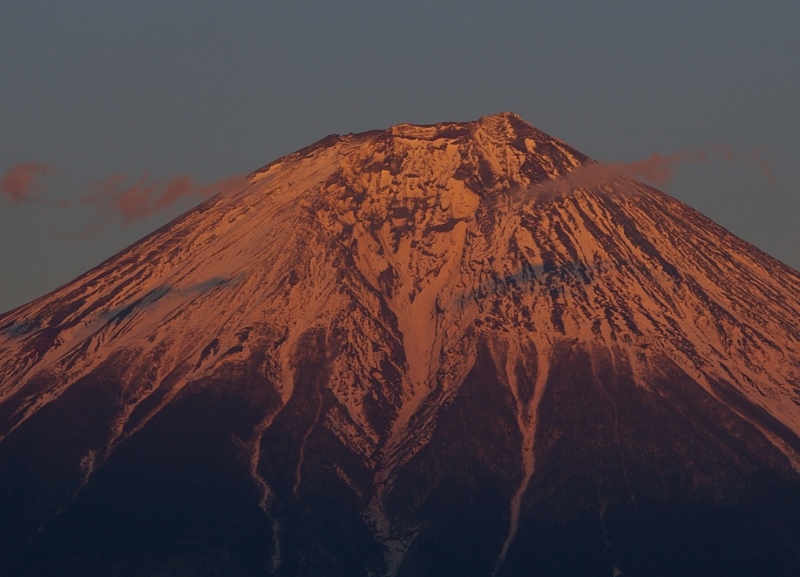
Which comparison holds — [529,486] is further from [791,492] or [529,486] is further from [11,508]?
[11,508]

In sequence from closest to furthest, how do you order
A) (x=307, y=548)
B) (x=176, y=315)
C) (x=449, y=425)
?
1. (x=307, y=548)
2. (x=449, y=425)
3. (x=176, y=315)

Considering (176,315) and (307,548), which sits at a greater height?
(176,315)

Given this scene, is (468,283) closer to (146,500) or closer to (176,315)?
(176,315)

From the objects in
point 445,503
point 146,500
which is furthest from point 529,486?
point 146,500

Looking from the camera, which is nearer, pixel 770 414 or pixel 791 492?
pixel 791 492

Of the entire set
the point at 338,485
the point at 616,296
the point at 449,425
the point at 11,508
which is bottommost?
the point at 11,508

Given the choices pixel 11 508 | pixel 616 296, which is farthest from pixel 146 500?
pixel 616 296

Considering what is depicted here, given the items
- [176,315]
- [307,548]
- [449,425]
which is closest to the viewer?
[307,548]
